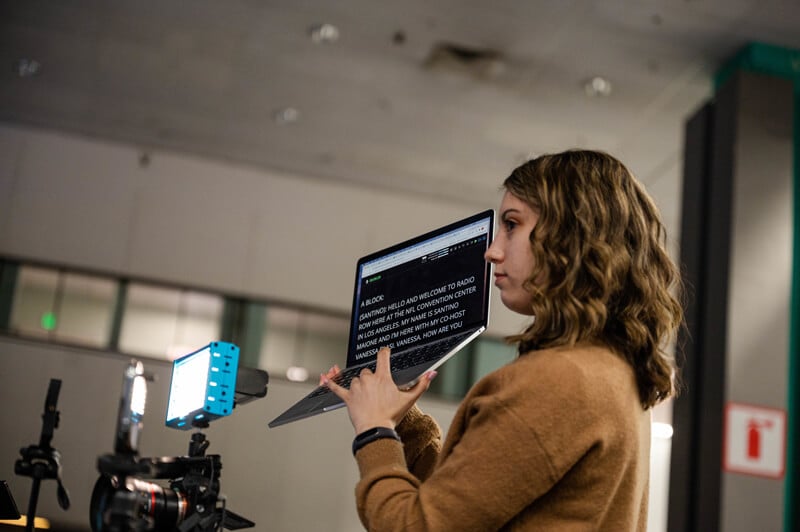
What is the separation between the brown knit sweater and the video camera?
33 centimetres

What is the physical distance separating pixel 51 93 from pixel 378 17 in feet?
9.89

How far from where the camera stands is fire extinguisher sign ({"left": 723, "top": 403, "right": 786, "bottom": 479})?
4.91m

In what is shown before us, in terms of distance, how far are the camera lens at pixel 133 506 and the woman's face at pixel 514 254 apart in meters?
0.62

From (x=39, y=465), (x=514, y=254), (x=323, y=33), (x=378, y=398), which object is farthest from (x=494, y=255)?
(x=323, y=33)

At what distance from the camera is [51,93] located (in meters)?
7.35

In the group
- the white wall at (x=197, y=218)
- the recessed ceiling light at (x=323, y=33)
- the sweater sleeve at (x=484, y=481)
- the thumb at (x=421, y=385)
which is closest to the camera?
the sweater sleeve at (x=484, y=481)

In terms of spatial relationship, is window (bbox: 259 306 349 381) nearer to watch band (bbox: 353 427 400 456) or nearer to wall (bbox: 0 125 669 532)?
wall (bbox: 0 125 669 532)

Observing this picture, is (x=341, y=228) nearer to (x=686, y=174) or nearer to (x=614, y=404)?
(x=686, y=174)

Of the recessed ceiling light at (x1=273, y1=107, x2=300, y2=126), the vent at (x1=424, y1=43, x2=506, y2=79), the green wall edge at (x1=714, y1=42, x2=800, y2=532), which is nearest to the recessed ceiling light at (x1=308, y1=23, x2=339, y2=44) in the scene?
the vent at (x1=424, y1=43, x2=506, y2=79)

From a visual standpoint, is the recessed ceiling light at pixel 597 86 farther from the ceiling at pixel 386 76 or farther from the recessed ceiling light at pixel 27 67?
the recessed ceiling light at pixel 27 67

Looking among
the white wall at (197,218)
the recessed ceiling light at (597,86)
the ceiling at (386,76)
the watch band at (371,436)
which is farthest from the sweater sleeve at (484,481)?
the white wall at (197,218)

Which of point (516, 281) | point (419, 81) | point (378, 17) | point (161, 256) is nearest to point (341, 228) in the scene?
point (161, 256)

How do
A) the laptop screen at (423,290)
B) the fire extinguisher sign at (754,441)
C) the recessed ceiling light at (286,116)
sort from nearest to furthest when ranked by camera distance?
the laptop screen at (423,290), the fire extinguisher sign at (754,441), the recessed ceiling light at (286,116)

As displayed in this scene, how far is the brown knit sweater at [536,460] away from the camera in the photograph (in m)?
1.25
